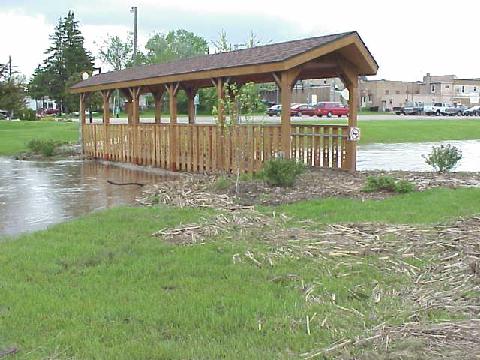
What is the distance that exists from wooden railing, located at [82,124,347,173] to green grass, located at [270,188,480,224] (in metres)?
2.45

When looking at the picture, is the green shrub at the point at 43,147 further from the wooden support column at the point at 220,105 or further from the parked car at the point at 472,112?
the parked car at the point at 472,112

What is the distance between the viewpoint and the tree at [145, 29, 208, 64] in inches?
2884

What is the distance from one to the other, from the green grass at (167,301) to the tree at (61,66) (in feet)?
215

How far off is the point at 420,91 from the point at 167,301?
117648 millimetres

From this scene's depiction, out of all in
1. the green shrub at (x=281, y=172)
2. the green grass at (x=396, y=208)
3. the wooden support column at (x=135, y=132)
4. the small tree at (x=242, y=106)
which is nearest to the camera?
the green grass at (x=396, y=208)

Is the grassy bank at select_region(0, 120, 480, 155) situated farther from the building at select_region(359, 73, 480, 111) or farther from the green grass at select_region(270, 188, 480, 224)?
the building at select_region(359, 73, 480, 111)

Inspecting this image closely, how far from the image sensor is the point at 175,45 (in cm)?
8219

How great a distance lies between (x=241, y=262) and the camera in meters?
6.37

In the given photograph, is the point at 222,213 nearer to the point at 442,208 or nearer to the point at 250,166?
the point at 442,208

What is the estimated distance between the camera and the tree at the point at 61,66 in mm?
73562

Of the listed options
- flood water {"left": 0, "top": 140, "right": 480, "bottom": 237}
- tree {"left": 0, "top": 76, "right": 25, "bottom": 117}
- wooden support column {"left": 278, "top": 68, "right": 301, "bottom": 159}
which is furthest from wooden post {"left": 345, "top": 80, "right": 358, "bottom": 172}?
tree {"left": 0, "top": 76, "right": 25, "bottom": 117}

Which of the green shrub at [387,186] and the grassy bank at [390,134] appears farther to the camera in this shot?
the grassy bank at [390,134]

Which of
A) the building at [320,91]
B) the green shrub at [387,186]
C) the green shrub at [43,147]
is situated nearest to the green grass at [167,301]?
the green shrub at [387,186]

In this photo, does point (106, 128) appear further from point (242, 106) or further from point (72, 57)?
point (72, 57)
